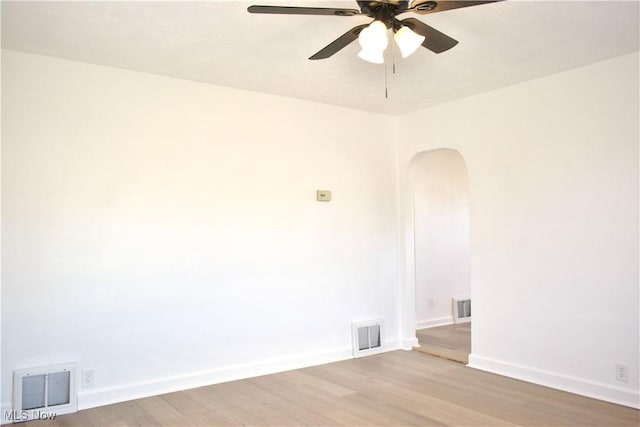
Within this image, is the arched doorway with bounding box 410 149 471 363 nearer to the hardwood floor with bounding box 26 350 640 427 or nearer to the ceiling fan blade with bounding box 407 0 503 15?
the hardwood floor with bounding box 26 350 640 427

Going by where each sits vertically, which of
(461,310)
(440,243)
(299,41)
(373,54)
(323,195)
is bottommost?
(461,310)

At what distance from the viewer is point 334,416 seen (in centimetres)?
347

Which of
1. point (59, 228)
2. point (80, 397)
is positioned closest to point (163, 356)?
point (80, 397)

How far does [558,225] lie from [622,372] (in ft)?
3.86

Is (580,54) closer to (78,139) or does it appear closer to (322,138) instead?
(322,138)

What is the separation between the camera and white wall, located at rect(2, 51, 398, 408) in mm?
3553

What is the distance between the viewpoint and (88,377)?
12.1 ft

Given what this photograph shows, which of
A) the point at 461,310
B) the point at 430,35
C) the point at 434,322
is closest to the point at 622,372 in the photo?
the point at 430,35

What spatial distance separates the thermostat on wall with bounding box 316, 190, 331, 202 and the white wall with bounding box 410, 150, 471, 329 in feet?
6.14

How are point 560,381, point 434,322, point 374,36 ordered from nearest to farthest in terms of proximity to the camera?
1. point 374,36
2. point 560,381
3. point 434,322

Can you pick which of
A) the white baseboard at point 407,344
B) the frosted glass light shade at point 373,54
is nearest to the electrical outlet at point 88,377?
the frosted glass light shade at point 373,54

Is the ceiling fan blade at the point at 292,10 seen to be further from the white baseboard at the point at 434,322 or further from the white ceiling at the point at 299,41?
the white baseboard at the point at 434,322

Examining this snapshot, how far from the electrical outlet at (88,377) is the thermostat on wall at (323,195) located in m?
2.47

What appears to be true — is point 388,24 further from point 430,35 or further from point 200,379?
point 200,379
